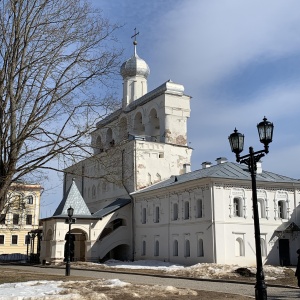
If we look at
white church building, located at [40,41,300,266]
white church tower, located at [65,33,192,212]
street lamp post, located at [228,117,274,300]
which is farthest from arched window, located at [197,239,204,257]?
street lamp post, located at [228,117,274,300]

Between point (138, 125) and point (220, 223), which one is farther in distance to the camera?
point (138, 125)

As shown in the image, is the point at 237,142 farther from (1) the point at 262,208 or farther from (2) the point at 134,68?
(2) the point at 134,68

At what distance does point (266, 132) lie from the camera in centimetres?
1083

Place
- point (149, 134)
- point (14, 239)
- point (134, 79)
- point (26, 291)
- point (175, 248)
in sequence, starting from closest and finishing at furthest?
point (26, 291) < point (175, 248) < point (149, 134) < point (134, 79) < point (14, 239)

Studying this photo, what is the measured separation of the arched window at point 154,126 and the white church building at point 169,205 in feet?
0.33

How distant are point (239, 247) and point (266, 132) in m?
21.5

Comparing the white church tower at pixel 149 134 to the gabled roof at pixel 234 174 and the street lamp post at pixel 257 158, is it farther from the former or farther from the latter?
the street lamp post at pixel 257 158

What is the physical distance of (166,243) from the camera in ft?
114

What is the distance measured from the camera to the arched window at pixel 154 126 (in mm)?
44094

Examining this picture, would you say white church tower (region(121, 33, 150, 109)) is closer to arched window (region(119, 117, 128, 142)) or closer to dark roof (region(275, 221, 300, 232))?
dark roof (region(275, 221, 300, 232))

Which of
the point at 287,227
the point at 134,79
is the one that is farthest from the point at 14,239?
the point at 287,227

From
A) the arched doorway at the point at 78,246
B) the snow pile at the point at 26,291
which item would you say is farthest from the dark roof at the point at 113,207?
the snow pile at the point at 26,291

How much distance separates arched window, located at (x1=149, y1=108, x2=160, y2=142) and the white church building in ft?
0.33

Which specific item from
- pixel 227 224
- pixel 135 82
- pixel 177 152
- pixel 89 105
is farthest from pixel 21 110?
pixel 135 82
